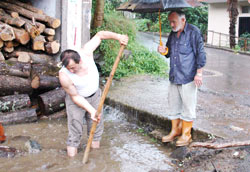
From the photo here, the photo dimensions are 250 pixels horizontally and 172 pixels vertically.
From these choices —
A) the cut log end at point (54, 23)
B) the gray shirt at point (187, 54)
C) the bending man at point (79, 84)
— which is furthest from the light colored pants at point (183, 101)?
the cut log end at point (54, 23)

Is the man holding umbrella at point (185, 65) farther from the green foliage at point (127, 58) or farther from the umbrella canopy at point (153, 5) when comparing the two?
the green foliage at point (127, 58)

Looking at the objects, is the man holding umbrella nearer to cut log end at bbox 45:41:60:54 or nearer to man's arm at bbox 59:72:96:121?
man's arm at bbox 59:72:96:121

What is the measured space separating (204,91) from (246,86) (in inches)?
63.7

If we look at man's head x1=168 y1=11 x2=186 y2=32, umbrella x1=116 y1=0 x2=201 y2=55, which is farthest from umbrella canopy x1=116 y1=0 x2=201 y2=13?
man's head x1=168 y1=11 x2=186 y2=32

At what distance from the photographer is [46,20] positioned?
745 centimetres

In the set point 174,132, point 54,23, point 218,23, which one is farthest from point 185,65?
point 218,23

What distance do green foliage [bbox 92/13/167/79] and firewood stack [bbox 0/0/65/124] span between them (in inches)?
98.7

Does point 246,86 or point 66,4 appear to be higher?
point 66,4

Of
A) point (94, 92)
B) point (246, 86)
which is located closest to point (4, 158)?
point (94, 92)

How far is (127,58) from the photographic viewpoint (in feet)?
35.3

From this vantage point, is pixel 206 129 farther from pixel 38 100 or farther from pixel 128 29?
pixel 128 29

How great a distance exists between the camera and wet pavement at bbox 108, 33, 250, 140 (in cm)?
497

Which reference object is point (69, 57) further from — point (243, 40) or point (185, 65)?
point (243, 40)

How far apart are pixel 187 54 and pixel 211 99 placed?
8.94 ft
